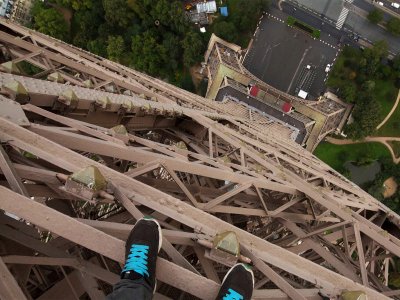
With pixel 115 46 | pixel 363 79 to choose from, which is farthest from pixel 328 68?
pixel 115 46

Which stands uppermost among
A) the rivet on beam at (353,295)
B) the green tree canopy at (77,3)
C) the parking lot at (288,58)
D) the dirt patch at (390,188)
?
the parking lot at (288,58)

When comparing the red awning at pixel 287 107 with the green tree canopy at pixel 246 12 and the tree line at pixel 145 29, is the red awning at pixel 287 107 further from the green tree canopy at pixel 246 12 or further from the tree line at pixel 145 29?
the green tree canopy at pixel 246 12

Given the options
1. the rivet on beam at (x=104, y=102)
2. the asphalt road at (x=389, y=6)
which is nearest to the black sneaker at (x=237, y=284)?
the rivet on beam at (x=104, y=102)

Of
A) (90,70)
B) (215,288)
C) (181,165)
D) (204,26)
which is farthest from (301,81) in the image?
(215,288)

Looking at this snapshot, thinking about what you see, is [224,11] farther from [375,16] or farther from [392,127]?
[392,127]

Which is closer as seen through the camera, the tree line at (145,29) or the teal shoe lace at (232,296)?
the teal shoe lace at (232,296)

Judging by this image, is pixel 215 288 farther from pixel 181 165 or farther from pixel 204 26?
pixel 204 26
